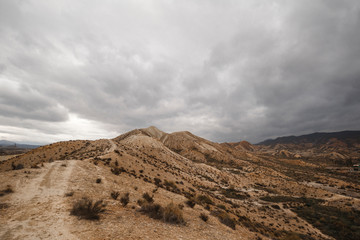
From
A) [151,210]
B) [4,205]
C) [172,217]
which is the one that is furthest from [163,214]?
[4,205]

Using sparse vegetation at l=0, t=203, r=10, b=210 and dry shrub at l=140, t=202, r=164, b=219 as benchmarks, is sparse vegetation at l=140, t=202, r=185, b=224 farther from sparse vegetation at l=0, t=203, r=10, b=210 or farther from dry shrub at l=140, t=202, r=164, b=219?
sparse vegetation at l=0, t=203, r=10, b=210

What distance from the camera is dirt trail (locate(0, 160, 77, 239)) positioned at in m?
6.15

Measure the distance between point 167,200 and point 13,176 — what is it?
502 inches

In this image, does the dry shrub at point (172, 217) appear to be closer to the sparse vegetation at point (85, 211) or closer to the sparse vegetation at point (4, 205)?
the sparse vegetation at point (85, 211)

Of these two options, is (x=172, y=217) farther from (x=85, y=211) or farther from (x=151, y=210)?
(x=85, y=211)

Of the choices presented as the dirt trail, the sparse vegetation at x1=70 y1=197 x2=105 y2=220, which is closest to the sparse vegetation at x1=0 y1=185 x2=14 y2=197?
the dirt trail

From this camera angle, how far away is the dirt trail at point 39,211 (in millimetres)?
6152

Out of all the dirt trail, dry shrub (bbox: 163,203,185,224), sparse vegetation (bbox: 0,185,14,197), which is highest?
sparse vegetation (bbox: 0,185,14,197)

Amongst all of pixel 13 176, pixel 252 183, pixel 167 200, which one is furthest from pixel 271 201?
pixel 13 176

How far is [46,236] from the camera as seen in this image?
603 cm

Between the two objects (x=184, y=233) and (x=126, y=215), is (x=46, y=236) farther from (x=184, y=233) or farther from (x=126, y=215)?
(x=184, y=233)

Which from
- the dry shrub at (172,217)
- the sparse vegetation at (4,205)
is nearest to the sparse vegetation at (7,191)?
the sparse vegetation at (4,205)

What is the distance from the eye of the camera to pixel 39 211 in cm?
799

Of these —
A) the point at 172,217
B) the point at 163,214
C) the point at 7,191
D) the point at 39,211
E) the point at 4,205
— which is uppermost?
the point at 7,191
